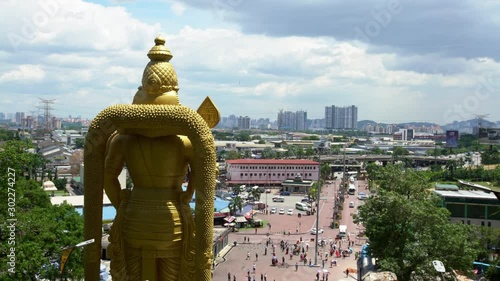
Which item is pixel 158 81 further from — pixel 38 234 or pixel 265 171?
pixel 265 171

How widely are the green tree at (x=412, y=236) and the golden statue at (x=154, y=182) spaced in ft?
39.6

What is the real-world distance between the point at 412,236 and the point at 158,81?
14.5 meters

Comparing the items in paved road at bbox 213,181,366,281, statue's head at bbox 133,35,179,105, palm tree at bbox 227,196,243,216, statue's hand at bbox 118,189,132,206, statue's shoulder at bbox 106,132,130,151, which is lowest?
paved road at bbox 213,181,366,281

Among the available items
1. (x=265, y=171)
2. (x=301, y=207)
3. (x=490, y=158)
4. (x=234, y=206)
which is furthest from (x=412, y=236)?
(x=490, y=158)

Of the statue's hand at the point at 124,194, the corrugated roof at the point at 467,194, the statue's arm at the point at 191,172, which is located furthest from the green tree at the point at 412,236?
the corrugated roof at the point at 467,194

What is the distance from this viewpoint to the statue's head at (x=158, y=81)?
374 inches

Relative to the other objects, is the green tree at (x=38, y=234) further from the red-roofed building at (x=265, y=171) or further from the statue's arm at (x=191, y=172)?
the red-roofed building at (x=265, y=171)

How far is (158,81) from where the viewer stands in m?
9.48

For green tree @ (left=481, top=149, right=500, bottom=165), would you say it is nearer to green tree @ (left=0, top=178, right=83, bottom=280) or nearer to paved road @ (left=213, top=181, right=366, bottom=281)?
paved road @ (left=213, top=181, right=366, bottom=281)

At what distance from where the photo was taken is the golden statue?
9172 mm

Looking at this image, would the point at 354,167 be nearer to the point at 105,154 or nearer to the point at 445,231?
the point at 445,231

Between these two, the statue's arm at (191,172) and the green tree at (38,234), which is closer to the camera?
the statue's arm at (191,172)

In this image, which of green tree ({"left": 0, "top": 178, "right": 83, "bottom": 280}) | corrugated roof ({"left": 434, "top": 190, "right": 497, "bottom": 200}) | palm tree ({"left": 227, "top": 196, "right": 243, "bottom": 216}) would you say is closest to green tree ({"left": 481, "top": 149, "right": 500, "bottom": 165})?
corrugated roof ({"left": 434, "top": 190, "right": 497, "bottom": 200})

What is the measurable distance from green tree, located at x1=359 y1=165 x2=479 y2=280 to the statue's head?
1305 centimetres
